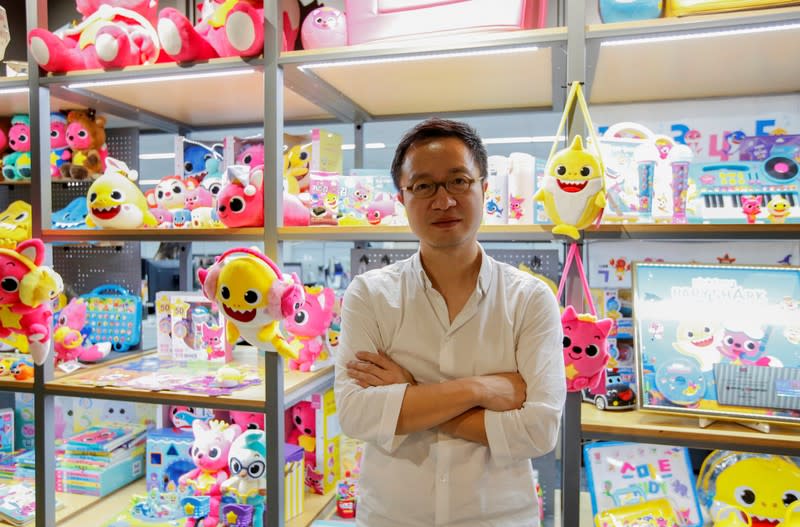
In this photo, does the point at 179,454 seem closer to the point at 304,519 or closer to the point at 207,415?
the point at 207,415

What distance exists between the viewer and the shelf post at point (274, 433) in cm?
176

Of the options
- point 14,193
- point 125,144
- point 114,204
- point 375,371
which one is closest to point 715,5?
point 375,371

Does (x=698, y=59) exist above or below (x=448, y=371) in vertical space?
above

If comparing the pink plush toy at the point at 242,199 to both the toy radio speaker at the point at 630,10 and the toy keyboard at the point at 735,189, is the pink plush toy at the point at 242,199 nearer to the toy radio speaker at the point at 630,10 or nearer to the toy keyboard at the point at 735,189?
the toy radio speaker at the point at 630,10

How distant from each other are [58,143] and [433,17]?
5.82ft

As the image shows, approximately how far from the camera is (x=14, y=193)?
2.76m

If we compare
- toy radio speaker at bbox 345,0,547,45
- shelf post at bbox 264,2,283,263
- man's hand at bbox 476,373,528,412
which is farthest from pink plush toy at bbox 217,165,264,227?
man's hand at bbox 476,373,528,412

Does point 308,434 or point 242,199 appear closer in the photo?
point 242,199

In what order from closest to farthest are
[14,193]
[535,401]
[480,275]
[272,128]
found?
[535,401] < [480,275] < [272,128] < [14,193]

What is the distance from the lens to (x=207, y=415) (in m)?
2.41

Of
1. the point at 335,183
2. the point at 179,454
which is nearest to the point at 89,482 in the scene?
the point at 179,454

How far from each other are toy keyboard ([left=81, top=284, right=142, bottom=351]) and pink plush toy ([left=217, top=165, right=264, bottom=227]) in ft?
3.38

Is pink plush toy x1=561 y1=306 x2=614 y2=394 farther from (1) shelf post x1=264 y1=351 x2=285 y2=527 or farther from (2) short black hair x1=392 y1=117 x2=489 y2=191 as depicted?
(1) shelf post x1=264 y1=351 x2=285 y2=527

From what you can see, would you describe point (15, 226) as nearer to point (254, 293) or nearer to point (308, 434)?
point (254, 293)
